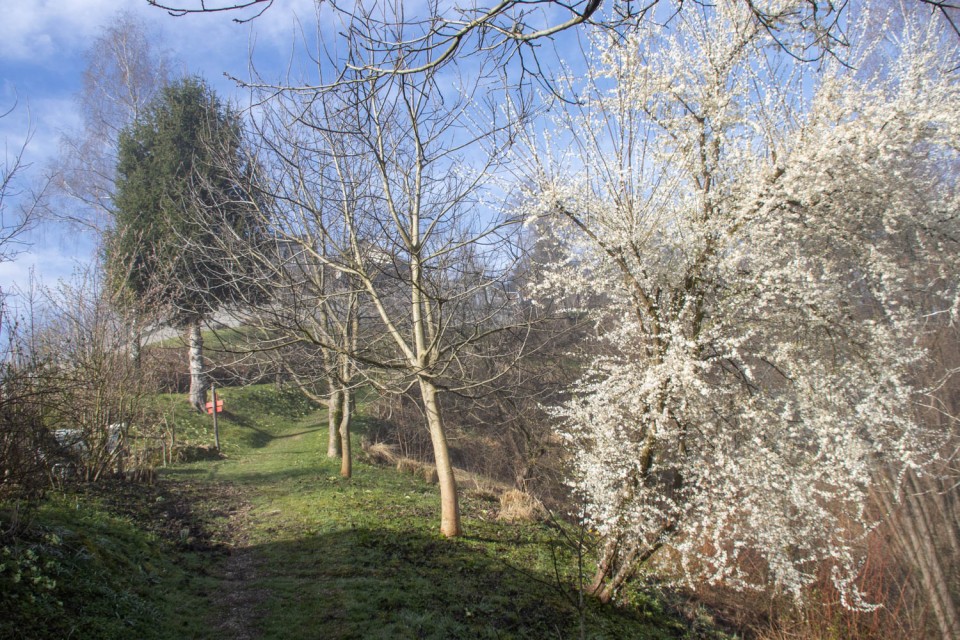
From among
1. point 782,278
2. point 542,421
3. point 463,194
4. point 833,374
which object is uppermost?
point 463,194

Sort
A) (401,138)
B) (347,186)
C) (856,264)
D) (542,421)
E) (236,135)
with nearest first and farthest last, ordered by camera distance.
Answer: (856,264)
(401,138)
(347,186)
(236,135)
(542,421)

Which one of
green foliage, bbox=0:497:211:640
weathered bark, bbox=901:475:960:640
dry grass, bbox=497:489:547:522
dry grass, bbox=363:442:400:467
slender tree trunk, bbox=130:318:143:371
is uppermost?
slender tree trunk, bbox=130:318:143:371

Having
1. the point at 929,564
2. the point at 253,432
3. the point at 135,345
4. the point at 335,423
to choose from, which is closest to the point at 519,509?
the point at 335,423

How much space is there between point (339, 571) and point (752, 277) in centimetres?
487

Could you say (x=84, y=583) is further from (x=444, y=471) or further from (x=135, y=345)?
(x=135, y=345)

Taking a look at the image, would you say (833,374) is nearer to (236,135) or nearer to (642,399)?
(642,399)

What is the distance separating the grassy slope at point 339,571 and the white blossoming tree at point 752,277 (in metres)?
0.96

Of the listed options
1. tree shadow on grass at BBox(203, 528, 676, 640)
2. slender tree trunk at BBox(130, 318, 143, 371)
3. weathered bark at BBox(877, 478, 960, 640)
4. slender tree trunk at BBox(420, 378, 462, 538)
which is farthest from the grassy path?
weathered bark at BBox(877, 478, 960, 640)

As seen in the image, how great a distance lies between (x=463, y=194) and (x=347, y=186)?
5.43ft

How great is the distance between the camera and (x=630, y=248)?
522 cm

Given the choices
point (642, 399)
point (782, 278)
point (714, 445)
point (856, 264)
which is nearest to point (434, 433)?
point (642, 399)

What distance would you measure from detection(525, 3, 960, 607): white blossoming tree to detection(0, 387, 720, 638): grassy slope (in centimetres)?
96

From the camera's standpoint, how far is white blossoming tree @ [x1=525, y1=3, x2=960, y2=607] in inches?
188

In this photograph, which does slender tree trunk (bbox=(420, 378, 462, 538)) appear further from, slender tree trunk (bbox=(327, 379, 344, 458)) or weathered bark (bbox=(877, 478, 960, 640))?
slender tree trunk (bbox=(327, 379, 344, 458))
